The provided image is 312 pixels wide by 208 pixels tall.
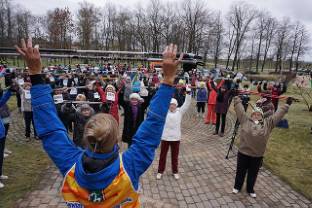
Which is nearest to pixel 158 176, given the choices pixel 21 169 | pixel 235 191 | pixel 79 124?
pixel 235 191

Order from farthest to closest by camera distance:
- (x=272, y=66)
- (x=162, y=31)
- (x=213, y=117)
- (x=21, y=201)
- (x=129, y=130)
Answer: (x=272, y=66)
(x=162, y=31)
(x=213, y=117)
(x=129, y=130)
(x=21, y=201)

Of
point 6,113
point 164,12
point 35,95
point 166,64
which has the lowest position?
point 6,113

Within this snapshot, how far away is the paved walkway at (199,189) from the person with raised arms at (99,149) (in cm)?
351

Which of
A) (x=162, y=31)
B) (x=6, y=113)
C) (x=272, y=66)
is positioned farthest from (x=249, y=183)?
(x=272, y=66)

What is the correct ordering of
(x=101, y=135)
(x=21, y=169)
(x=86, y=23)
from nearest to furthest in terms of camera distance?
1. (x=101, y=135)
2. (x=21, y=169)
3. (x=86, y=23)

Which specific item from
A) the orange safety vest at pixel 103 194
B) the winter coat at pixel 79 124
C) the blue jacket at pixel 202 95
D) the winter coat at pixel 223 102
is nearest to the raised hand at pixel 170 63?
the orange safety vest at pixel 103 194

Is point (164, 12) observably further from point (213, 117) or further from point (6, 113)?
point (6, 113)

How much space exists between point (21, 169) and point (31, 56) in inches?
223

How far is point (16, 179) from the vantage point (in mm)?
5715

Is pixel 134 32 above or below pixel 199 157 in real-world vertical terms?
above

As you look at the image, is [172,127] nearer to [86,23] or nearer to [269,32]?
[86,23]

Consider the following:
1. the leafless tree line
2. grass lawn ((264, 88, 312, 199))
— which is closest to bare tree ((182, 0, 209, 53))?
the leafless tree line

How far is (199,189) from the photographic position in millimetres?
5617

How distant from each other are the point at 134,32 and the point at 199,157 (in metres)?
39.1
